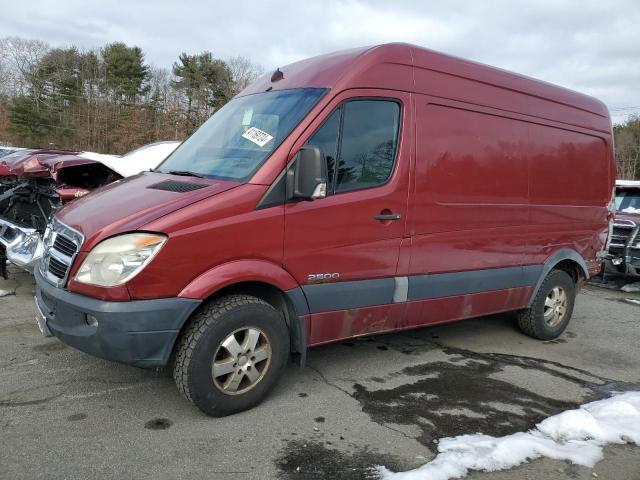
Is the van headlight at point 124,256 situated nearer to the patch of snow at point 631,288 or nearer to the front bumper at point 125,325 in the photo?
the front bumper at point 125,325

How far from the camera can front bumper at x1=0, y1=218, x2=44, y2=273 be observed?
5875 millimetres

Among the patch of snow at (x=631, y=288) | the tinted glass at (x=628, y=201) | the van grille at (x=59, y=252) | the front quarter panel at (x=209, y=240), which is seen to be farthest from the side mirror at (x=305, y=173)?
the tinted glass at (x=628, y=201)

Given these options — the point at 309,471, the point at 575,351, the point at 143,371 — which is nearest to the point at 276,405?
the point at 309,471

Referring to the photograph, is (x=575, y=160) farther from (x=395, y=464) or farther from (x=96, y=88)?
(x=96, y=88)

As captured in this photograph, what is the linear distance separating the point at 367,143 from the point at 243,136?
0.94m

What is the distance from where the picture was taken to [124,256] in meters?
3.13

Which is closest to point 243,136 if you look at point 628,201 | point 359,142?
point 359,142

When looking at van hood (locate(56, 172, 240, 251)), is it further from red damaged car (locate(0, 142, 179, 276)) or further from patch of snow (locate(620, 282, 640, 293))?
patch of snow (locate(620, 282, 640, 293))

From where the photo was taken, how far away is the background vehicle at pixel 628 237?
848 cm

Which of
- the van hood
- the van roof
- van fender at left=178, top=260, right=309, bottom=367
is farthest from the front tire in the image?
the van roof

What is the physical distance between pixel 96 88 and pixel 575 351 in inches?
2045

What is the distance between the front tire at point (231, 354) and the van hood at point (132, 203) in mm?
688

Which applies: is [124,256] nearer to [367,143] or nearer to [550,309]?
[367,143]

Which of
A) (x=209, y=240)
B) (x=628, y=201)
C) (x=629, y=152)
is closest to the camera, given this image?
(x=209, y=240)
